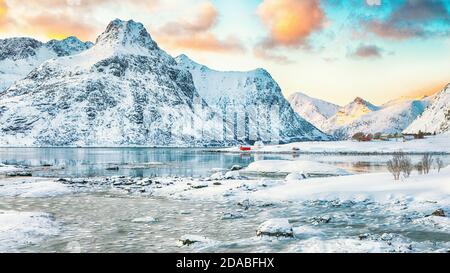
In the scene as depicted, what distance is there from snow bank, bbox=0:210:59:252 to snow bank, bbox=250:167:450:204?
1418 cm

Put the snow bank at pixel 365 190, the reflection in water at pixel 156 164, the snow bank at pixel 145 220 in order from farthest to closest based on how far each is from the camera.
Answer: the reflection in water at pixel 156 164 → the snow bank at pixel 365 190 → the snow bank at pixel 145 220

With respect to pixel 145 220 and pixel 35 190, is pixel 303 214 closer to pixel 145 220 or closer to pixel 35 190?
pixel 145 220

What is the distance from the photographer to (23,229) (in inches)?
705

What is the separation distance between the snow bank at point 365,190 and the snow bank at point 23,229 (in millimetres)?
14178

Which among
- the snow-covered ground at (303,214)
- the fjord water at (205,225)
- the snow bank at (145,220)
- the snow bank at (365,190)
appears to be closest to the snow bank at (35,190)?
the snow-covered ground at (303,214)

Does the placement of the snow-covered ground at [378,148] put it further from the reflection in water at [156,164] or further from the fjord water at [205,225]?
the fjord water at [205,225]

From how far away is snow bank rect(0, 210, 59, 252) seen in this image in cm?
1602

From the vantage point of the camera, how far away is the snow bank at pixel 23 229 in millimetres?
16016

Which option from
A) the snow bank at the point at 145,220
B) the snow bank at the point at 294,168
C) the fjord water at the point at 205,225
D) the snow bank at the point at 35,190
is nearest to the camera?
the fjord water at the point at 205,225

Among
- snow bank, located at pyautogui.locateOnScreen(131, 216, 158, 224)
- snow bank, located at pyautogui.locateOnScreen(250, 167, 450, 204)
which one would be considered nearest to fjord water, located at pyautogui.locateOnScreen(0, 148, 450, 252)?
snow bank, located at pyautogui.locateOnScreen(131, 216, 158, 224)

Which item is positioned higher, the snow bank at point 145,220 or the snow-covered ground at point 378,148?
the snow-covered ground at point 378,148

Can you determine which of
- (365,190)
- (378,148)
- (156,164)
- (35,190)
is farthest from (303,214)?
(378,148)

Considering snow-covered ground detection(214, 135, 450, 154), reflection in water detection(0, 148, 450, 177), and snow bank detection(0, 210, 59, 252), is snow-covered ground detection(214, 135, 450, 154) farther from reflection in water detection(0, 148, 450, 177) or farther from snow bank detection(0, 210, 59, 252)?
snow bank detection(0, 210, 59, 252)
